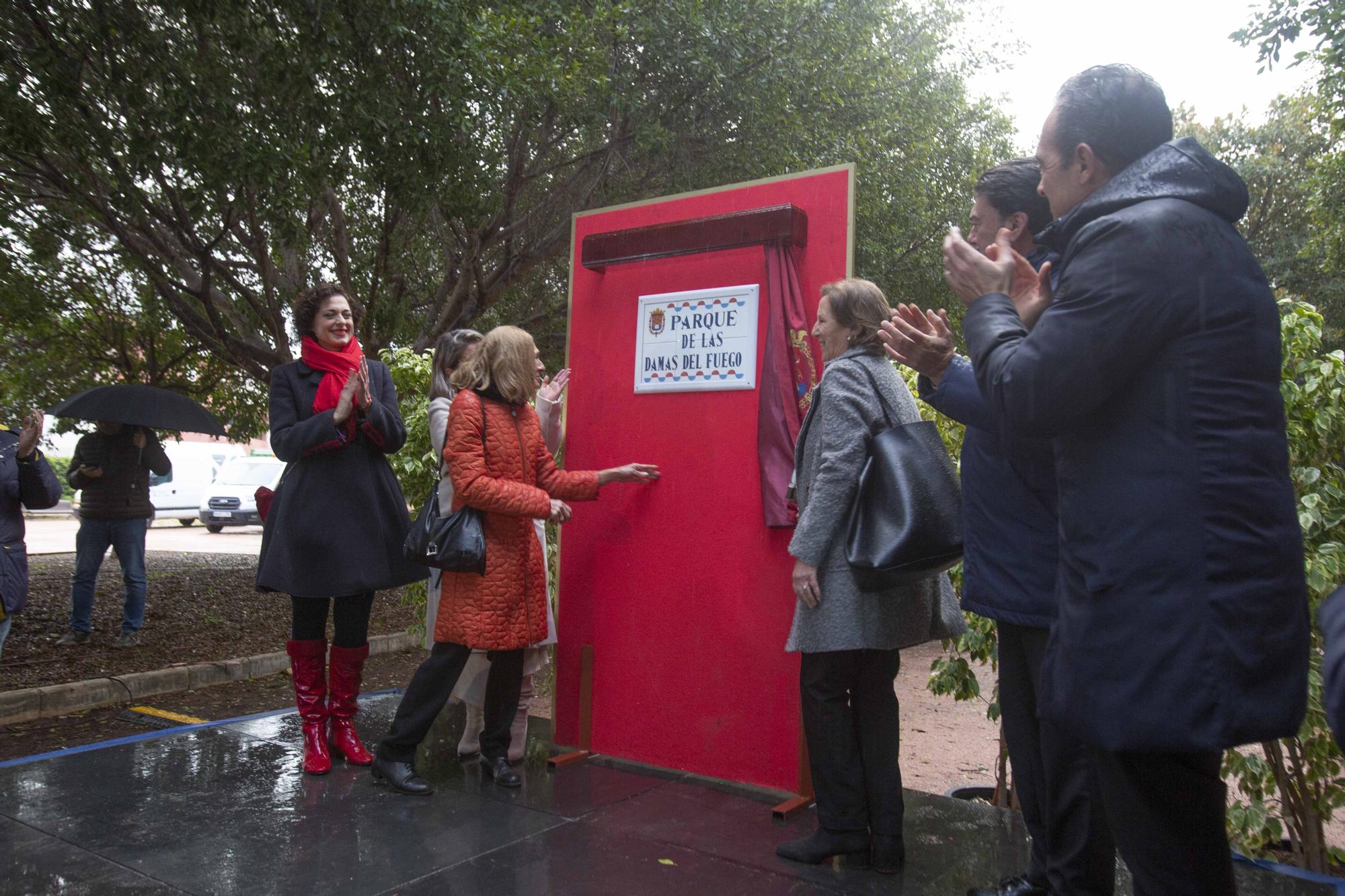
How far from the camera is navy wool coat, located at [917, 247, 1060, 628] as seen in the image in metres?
2.54

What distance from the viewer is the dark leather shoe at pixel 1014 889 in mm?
2822

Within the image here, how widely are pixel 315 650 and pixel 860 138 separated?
28.7ft

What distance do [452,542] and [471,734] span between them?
47.4 inches

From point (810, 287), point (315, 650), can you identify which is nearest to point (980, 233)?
point (810, 287)

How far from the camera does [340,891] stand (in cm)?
291

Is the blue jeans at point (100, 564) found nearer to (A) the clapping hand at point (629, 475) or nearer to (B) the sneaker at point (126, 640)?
(B) the sneaker at point (126, 640)

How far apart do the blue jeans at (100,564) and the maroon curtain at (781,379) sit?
6.04m

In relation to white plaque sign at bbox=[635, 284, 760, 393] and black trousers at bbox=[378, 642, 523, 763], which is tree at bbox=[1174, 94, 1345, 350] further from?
black trousers at bbox=[378, 642, 523, 763]

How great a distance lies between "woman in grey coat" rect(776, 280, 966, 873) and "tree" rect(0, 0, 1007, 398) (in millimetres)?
4820

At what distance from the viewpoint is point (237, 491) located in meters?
24.6

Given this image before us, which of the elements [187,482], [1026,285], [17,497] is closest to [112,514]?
[17,497]

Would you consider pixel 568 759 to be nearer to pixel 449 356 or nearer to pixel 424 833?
pixel 424 833

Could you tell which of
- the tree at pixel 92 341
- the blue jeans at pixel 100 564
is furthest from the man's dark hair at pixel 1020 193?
the tree at pixel 92 341

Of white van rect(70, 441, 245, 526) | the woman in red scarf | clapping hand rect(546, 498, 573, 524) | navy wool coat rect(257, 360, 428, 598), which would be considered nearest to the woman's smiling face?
the woman in red scarf
